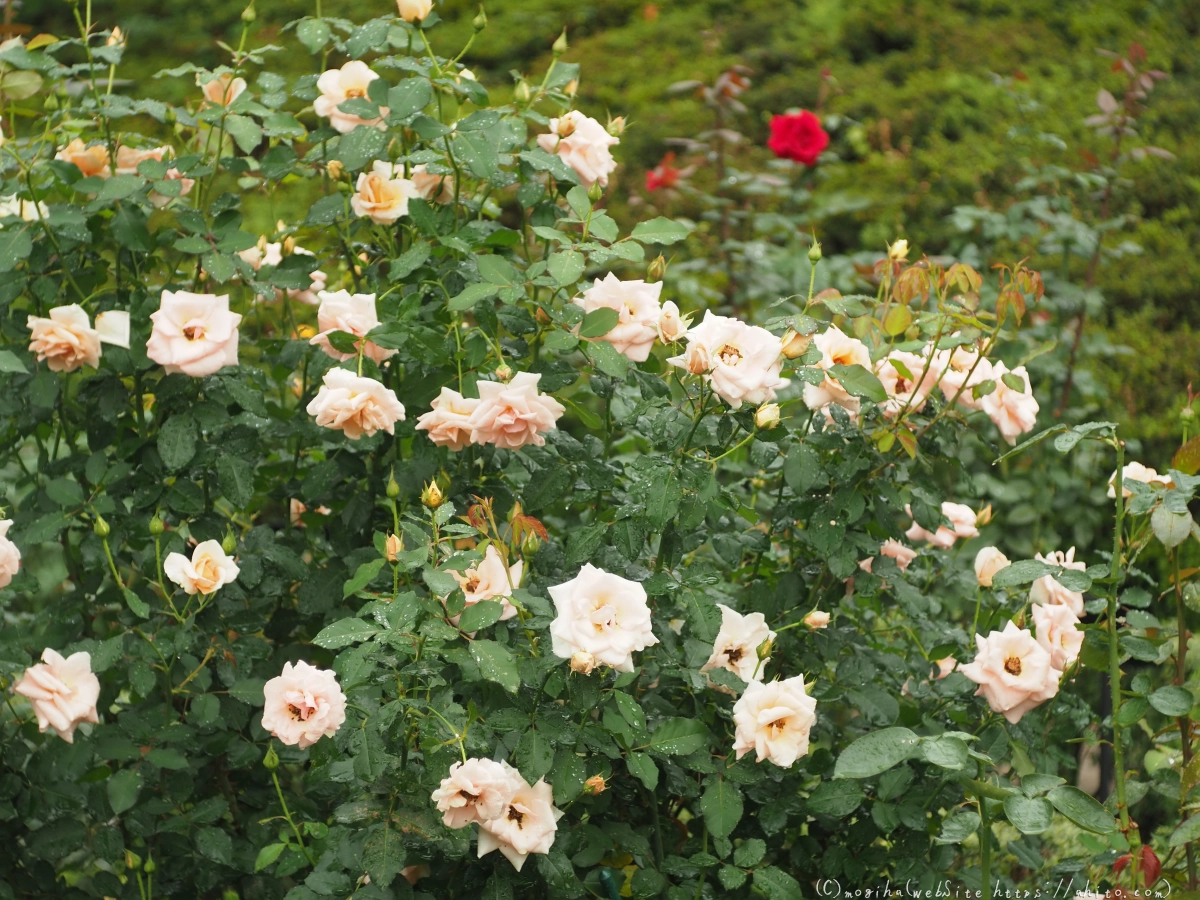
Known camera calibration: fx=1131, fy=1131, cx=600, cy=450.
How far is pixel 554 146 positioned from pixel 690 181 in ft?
8.69

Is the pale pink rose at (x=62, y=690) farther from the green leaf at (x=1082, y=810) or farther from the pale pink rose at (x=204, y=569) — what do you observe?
the green leaf at (x=1082, y=810)

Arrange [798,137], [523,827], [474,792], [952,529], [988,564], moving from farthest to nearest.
Answer: [798,137] → [952,529] → [988,564] → [523,827] → [474,792]

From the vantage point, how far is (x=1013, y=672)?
4.36 feet

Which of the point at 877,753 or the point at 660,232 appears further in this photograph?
the point at 660,232

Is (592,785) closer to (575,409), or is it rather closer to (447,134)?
(575,409)

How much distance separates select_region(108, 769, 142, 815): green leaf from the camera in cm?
147

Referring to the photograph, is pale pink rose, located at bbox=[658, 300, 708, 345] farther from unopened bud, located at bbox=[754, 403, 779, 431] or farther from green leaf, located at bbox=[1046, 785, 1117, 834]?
green leaf, located at bbox=[1046, 785, 1117, 834]

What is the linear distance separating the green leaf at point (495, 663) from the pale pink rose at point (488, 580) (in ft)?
0.23

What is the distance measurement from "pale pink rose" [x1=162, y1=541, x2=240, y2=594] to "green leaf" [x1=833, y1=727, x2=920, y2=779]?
2.42 ft

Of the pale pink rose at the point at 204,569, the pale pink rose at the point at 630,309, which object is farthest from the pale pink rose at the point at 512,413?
the pale pink rose at the point at 204,569

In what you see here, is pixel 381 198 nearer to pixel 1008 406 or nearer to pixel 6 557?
pixel 6 557

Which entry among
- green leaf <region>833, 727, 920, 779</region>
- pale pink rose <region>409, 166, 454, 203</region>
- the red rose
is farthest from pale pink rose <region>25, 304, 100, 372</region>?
the red rose

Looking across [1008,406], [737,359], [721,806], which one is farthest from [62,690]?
[1008,406]

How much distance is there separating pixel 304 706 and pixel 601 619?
0.35 m
